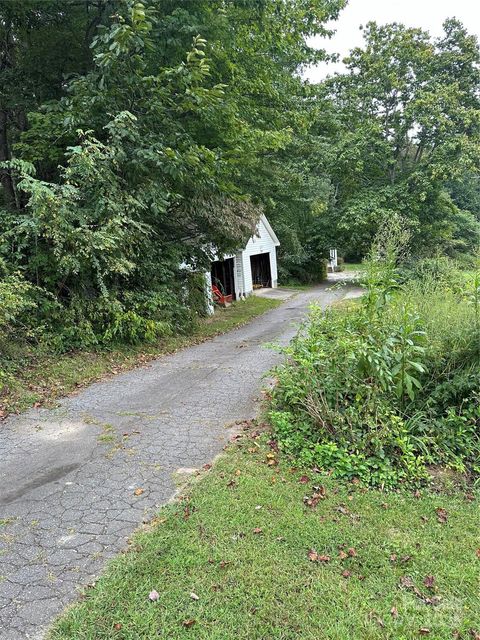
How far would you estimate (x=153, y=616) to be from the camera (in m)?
2.13

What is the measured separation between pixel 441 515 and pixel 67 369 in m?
5.37

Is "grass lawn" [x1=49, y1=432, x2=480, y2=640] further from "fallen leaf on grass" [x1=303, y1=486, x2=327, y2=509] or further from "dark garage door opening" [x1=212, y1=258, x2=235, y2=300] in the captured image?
"dark garage door opening" [x1=212, y1=258, x2=235, y2=300]

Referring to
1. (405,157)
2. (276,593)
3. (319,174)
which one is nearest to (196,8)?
(276,593)

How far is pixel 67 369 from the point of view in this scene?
6.30m

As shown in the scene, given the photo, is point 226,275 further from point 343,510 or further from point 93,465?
point 343,510

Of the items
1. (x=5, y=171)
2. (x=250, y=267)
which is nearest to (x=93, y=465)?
(x=5, y=171)

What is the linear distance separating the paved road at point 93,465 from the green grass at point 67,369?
31cm

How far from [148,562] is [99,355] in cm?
510

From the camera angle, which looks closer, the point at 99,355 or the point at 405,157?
the point at 99,355

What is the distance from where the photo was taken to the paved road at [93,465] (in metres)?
2.41

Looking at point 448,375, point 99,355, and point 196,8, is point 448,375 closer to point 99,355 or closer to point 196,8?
point 99,355

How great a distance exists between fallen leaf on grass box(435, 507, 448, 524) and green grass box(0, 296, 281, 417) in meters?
4.61

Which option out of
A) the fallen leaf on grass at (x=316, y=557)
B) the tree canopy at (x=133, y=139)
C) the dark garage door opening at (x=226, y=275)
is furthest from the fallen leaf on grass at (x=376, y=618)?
the dark garage door opening at (x=226, y=275)

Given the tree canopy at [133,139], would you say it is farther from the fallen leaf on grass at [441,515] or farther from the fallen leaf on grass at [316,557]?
the fallen leaf on grass at [441,515]
